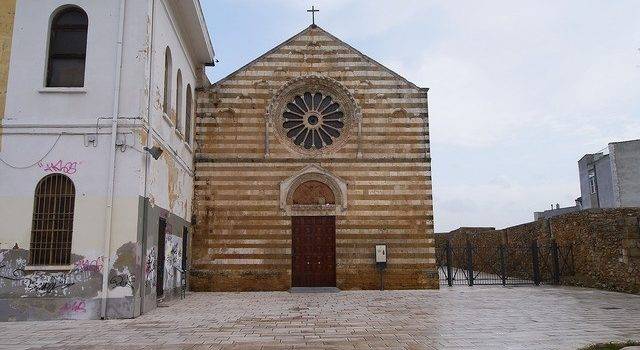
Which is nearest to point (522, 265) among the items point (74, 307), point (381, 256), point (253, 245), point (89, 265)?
point (381, 256)

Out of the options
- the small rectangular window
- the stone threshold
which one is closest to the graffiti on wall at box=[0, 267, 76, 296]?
the stone threshold

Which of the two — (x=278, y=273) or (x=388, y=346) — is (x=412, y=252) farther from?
(x=388, y=346)

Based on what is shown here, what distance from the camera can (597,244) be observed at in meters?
17.6

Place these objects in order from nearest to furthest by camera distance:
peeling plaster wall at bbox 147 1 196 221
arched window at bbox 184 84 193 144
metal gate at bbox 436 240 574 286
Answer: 1. peeling plaster wall at bbox 147 1 196 221
2. arched window at bbox 184 84 193 144
3. metal gate at bbox 436 240 574 286

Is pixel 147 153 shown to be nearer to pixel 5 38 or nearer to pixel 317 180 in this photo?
pixel 5 38

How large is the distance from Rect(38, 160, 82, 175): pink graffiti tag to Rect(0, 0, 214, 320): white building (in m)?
0.02

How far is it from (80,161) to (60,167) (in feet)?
1.56

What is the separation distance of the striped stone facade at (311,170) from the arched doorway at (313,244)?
0.92ft

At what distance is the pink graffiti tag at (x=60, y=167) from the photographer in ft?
39.8

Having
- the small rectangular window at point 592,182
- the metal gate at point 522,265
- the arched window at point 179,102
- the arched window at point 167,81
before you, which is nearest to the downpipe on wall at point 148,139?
the arched window at point 167,81

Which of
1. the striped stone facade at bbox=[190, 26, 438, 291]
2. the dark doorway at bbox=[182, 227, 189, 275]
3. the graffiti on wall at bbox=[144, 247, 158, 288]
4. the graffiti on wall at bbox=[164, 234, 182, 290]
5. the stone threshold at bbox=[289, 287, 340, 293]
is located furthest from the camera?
the striped stone facade at bbox=[190, 26, 438, 291]

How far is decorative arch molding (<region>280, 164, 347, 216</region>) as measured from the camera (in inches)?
729

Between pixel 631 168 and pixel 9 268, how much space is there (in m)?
35.8

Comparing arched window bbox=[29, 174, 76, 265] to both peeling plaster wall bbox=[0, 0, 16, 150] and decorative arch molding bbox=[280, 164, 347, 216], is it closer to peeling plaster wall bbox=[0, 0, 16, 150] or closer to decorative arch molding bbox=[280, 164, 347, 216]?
peeling plaster wall bbox=[0, 0, 16, 150]
